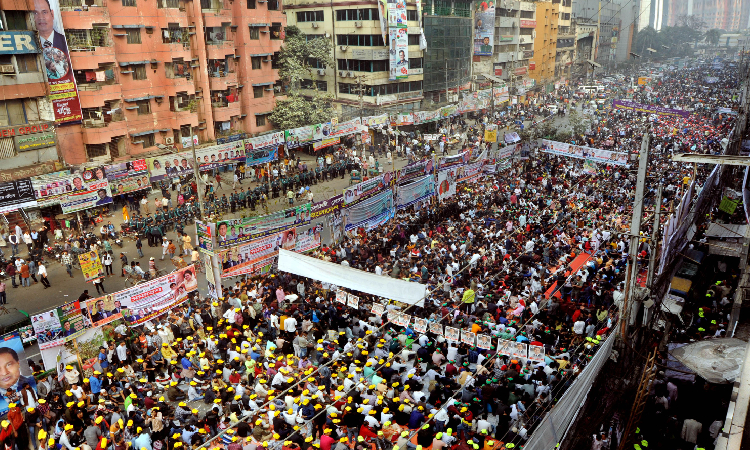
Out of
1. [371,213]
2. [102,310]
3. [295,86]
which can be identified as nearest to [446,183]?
[371,213]

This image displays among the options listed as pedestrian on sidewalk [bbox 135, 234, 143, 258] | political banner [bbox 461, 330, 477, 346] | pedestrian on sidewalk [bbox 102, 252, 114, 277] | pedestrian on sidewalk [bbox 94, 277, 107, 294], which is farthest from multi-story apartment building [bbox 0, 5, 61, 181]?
political banner [bbox 461, 330, 477, 346]

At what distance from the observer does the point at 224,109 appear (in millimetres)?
35906

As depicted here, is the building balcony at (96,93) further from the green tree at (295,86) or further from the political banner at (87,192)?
the green tree at (295,86)

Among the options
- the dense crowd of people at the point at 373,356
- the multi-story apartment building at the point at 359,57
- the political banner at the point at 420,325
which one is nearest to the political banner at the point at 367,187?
the dense crowd of people at the point at 373,356

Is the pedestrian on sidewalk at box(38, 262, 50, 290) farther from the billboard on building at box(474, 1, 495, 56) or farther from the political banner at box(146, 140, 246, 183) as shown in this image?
the billboard on building at box(474, 1, 495, 56)

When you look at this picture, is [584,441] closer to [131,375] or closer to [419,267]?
[419,267]

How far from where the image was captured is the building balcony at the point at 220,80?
1375 inches

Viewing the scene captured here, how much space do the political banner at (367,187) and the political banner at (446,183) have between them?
2.53 meters

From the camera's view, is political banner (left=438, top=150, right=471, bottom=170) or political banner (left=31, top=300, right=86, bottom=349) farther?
political banner (left=438, top=150, right=471, bottom=170)

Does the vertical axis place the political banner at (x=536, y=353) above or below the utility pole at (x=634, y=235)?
below

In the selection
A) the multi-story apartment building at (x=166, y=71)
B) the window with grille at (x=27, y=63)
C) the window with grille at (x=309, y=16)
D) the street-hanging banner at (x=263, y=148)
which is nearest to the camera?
the window with grille at (x=27, y=63)

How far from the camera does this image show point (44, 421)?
12.6 metres

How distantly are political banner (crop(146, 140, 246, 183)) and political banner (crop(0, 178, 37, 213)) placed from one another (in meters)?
5.64

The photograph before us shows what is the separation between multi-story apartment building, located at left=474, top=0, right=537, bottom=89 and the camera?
61.7m
